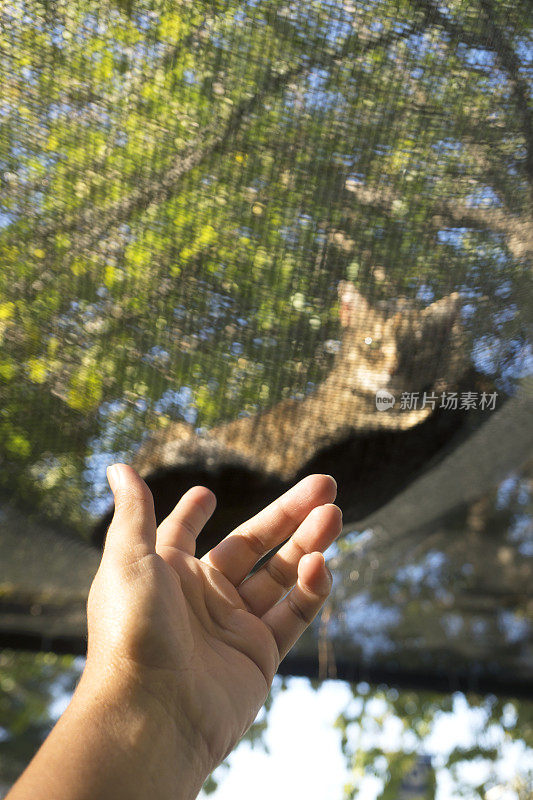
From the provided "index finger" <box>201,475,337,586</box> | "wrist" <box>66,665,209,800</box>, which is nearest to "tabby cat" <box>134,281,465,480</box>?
"index finger" <box>201,475,337,586</box>

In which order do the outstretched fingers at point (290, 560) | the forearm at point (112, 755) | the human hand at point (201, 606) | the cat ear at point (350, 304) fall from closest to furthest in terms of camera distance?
the forearm at point (112, 755) → the human hand at point (201, 606) → the outstretched fingers at point (290, 560) → the cat ear at point (350, 304)

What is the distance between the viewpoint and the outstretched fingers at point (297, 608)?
2.95ft

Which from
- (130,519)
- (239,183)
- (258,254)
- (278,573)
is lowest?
(278,573)

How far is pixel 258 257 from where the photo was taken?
48.6 inches

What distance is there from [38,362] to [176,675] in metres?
0.85

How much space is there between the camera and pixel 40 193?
3.80ft

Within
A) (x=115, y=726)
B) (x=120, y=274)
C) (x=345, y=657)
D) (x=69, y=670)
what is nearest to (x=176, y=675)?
(x=115, y=726)

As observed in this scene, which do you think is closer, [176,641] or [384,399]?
[176,641]

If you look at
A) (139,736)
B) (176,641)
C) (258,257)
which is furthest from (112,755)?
(258,257)

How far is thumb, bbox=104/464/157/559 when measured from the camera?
80cm

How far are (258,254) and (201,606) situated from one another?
0.67m

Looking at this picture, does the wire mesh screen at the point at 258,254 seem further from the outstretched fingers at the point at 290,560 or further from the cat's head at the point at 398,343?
the outstretched fingers at the point at 290,560

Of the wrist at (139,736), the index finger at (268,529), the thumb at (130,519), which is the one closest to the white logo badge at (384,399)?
the index finger at (268,529)

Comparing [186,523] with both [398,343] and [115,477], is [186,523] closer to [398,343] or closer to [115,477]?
[115,477]
